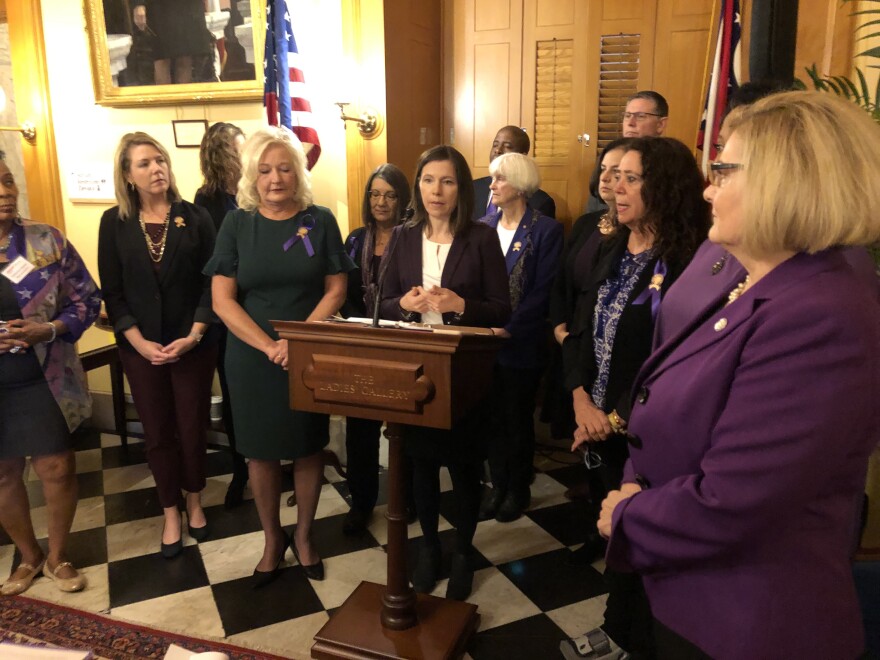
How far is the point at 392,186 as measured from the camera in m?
2.91

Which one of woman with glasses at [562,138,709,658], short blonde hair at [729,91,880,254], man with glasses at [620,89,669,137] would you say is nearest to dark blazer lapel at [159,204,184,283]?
woman with glasses at [562,138,709,658]

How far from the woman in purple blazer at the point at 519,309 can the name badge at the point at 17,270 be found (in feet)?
5.90

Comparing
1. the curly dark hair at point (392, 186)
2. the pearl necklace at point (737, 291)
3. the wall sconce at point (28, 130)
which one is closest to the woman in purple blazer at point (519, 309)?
the curly dark hair at point (392, 186)

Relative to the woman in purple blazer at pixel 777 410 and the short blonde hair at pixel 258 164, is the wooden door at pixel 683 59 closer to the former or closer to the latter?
the short blonde hair at pixel 258 164

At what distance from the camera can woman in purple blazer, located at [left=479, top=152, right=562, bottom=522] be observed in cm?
291

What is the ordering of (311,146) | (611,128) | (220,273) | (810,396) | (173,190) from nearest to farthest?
1. (810,396)
2. (220,273)
3. (173,190)
4. (311,146)
5. (611,128)

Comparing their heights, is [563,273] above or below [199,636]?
above

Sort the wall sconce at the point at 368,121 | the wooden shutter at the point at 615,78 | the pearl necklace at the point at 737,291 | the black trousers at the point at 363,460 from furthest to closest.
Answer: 1. the wooden shutter at the point at 615,78
2. the wall sconce at the point at 368,121
3. the black trousers at the point at 363,460
4. the pearl necklace at the point at 737,291

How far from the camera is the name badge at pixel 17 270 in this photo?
237 cm

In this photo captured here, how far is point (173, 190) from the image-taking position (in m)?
2.78

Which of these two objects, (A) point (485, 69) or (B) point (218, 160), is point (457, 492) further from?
(A) point (485, 69)

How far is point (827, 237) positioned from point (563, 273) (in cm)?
162

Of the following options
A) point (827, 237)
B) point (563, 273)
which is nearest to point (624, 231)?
point (563, 273)

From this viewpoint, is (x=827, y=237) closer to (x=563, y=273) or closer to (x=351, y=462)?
(x=563, y=273)
